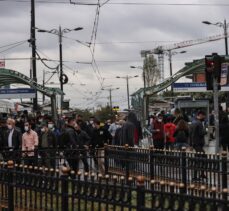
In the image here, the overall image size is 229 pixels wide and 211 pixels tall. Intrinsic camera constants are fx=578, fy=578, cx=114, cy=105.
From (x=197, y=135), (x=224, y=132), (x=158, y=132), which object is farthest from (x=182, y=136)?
(x=224, y=132)

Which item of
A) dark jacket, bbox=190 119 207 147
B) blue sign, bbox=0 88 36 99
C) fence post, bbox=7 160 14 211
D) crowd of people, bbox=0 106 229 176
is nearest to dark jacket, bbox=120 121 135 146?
crowd of people, bbox=0 106 229 176

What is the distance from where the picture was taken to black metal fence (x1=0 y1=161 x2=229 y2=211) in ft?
18.7

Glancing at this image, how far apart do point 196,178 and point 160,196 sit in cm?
530

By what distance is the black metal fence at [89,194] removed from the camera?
570 cm

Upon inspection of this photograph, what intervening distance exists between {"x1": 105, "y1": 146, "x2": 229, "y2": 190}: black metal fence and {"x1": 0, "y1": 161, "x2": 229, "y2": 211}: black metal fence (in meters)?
2.84

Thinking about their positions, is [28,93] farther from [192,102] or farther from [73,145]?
[73,145]

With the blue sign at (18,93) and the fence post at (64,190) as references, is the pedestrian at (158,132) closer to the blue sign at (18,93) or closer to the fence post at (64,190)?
the fence post at (64,190)

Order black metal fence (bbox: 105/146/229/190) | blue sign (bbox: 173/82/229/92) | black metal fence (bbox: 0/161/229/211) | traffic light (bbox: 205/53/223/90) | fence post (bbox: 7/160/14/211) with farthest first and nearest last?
blue sign (bbox: 173/82/229/92) < traffic light (bbox: 205/53/223/90) < black metal fence (bbox: 105/146/229/190) < fence post (bbox: 7/160/14/211) < black metal fence (bbox: 0/161/229/211)

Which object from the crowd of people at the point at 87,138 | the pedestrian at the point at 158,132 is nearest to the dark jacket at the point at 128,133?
the crowd of people at the point at 87,138

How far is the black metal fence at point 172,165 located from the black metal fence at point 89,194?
2.84m

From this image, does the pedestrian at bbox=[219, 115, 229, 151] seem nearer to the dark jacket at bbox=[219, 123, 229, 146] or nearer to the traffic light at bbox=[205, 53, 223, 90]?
the dark jacket at bbox=[219, 123, 229, 146]

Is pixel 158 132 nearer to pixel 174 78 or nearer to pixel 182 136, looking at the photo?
pixel 182 136

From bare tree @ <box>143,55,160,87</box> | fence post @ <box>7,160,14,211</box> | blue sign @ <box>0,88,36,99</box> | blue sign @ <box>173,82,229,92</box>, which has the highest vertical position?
bare tree @ <box>143,55,160,87</box>

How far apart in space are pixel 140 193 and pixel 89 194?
3.57ft
